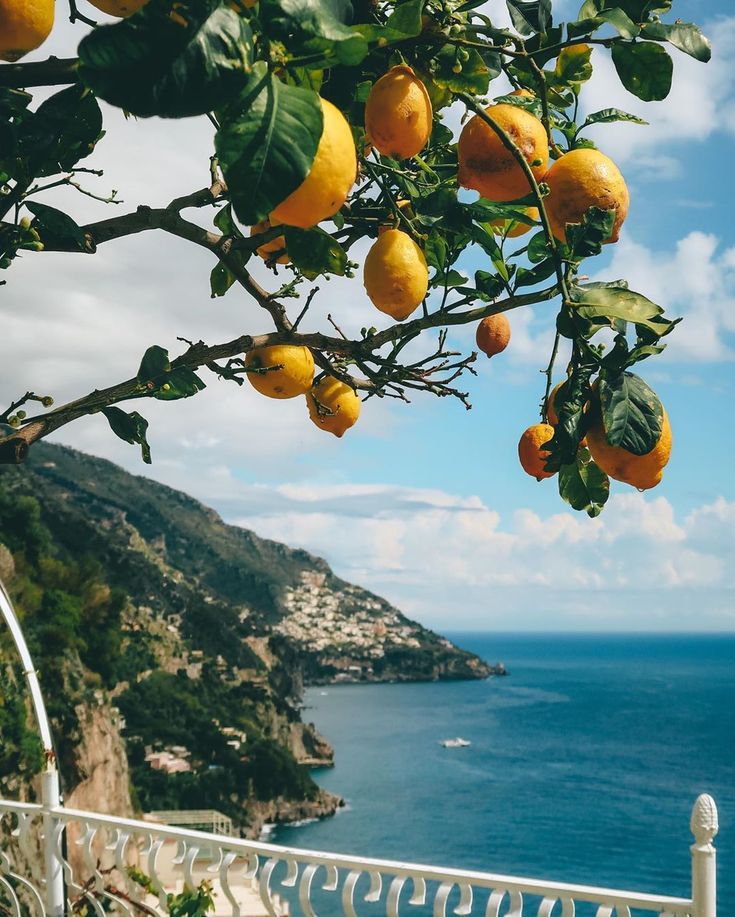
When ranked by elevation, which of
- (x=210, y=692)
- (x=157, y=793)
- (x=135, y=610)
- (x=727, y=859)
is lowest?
(x=727, y=859)

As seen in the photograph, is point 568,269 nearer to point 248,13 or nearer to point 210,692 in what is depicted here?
point 248,13

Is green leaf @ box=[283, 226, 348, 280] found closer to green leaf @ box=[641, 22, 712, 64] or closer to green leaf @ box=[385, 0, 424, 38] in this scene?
green leaf @ box=[385, 0, 424, 38]

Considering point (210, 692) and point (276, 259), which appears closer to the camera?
point (276, 259)

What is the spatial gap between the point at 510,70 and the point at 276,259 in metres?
0.43

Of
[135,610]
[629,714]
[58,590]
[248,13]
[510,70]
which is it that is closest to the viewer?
[248,13]

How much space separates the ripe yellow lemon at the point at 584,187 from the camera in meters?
0.90

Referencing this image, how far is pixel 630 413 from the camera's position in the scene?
0.82m

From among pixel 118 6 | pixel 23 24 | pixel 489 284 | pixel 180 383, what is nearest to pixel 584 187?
pixel 489 284

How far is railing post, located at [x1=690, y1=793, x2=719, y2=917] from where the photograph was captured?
2.10 meters

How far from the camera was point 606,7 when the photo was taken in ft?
2.81

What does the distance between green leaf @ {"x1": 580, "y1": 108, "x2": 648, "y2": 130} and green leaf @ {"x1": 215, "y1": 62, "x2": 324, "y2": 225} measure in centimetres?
71

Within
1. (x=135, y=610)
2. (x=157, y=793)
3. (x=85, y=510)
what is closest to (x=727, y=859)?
(x=157, y=793)

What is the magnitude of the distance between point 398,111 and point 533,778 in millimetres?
53322

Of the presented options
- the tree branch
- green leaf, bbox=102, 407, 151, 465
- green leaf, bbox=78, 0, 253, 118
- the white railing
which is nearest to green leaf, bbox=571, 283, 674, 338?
green leaf, bbox=78, 0, 253, 118
